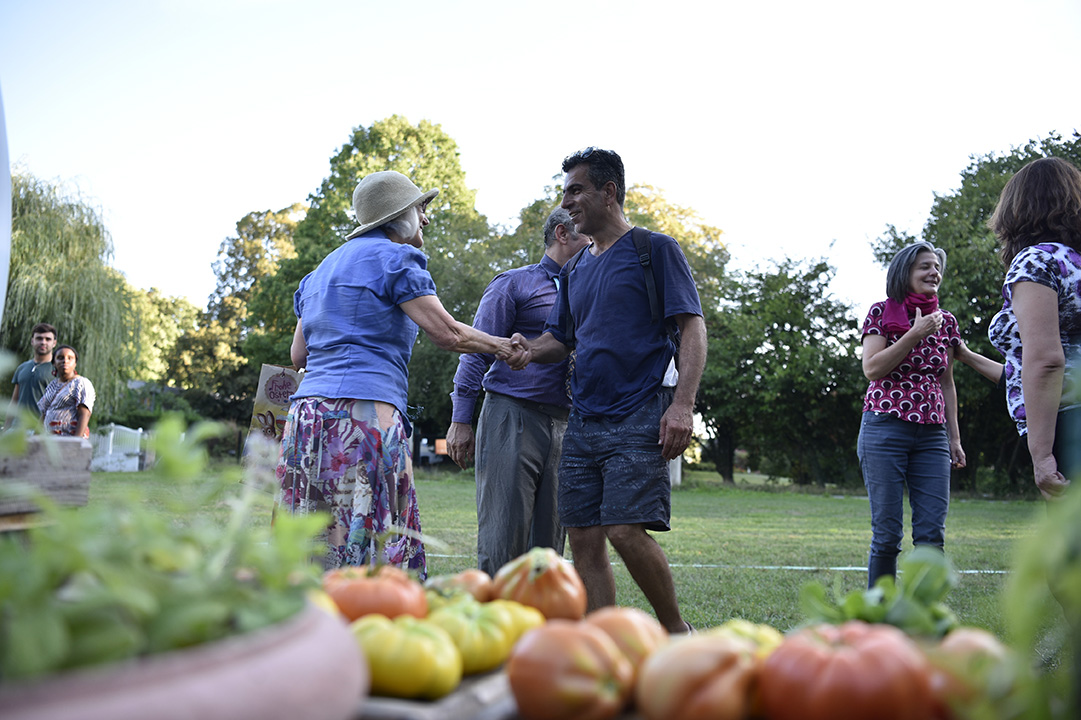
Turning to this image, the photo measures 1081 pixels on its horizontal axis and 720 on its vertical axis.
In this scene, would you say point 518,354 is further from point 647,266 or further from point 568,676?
point 568,676

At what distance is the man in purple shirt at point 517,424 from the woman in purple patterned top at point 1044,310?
2162 mm

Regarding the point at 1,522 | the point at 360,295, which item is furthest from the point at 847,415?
the point at 1,522

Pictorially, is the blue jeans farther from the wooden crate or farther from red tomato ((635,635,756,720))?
the wooden crate

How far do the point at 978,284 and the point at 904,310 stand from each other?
72.6 feet

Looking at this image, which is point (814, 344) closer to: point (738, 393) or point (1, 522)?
point (738, 393)

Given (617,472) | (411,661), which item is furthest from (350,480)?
(411,661)

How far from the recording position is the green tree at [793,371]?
2752 cm

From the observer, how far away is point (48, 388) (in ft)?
27.0

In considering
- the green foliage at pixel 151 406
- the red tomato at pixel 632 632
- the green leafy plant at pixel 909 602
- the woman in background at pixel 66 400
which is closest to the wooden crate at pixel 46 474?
the red tomato at pixel 632 632

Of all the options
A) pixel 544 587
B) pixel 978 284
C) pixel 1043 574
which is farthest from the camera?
pixel 978 284

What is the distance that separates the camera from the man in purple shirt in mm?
4316

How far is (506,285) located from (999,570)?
6.01m

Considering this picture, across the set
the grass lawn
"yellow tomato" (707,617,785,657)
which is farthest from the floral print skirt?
"yellow tomato" (707,617,785,657)

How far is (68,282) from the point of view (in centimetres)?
2098
